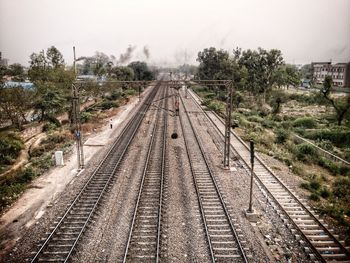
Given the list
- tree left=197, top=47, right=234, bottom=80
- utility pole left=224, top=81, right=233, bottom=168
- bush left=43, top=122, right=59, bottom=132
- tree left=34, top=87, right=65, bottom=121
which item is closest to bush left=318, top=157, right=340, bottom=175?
utility pole left=224, top=81, right=233, bottom=168

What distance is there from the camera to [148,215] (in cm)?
1345

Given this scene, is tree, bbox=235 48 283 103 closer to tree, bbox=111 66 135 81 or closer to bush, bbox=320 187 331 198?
tree, bbox=111 66 135 81

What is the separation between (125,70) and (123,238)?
67492 mm

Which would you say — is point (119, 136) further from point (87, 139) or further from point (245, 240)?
point (245, 240)

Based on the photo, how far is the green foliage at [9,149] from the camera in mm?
23297

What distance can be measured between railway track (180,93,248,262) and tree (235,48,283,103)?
3426 centimetres

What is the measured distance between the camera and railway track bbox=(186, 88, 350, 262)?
10923mm

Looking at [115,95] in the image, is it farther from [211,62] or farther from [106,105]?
[211,62]

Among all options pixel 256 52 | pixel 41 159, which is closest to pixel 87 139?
pixel 41 159

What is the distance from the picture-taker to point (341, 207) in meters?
14.9

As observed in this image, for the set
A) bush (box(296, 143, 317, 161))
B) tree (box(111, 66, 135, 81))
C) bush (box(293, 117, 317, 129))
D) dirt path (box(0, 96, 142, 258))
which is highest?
tree (box(111, 66, 135, 81))

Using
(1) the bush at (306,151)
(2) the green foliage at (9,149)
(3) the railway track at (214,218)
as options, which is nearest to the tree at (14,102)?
(2) the green foliage at (9,149)

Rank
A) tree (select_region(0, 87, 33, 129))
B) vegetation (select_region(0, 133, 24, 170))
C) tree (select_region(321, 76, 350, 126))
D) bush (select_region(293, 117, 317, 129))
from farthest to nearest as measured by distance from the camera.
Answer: tree (select_region(321, 76, 350, 126)), bush (select_region(293, 117, 317, 129)), tree (select_region(0, 87, 33, 129)), vegetation (select_region(0, 133, 24, 170))

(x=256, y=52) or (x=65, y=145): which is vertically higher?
(x=256, y=52)
